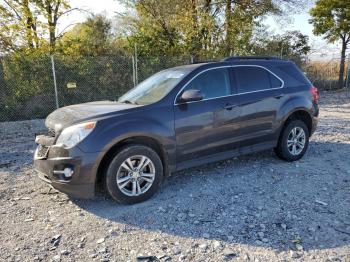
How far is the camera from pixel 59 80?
444 inches

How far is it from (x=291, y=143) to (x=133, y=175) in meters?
3.02

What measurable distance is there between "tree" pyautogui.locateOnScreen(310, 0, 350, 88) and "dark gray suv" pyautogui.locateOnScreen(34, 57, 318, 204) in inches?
557

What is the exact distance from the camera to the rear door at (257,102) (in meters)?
5.15

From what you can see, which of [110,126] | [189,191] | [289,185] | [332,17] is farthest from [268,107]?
[332,17]

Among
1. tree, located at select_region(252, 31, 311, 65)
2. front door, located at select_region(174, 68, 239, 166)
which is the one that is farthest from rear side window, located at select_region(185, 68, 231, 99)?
tree, located at select_region(252, 31, 311, 65)

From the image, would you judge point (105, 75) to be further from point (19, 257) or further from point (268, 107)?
point (19, 257)

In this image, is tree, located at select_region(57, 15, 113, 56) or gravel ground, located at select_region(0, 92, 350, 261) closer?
gravel ground, located at select_region(0, 92, 350, 261)

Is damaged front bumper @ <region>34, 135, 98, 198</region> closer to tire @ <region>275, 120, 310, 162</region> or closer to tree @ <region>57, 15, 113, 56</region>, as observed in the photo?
tire @ <region>275, 120, 310, 162</region>

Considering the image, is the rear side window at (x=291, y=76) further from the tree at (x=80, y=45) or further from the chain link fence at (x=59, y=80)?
the tree at (x=80, y=45)

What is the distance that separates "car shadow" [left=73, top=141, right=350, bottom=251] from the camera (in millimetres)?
3531

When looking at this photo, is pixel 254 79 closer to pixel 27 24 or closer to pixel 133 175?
pixel 133 175

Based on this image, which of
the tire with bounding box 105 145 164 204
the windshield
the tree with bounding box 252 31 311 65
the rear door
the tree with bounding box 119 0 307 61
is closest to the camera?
the tire with bounding box 105 145 164 204

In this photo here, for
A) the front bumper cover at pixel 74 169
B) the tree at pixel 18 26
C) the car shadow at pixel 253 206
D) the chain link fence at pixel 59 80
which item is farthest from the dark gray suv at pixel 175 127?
the tree at pixel 18 26

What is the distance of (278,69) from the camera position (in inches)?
225
